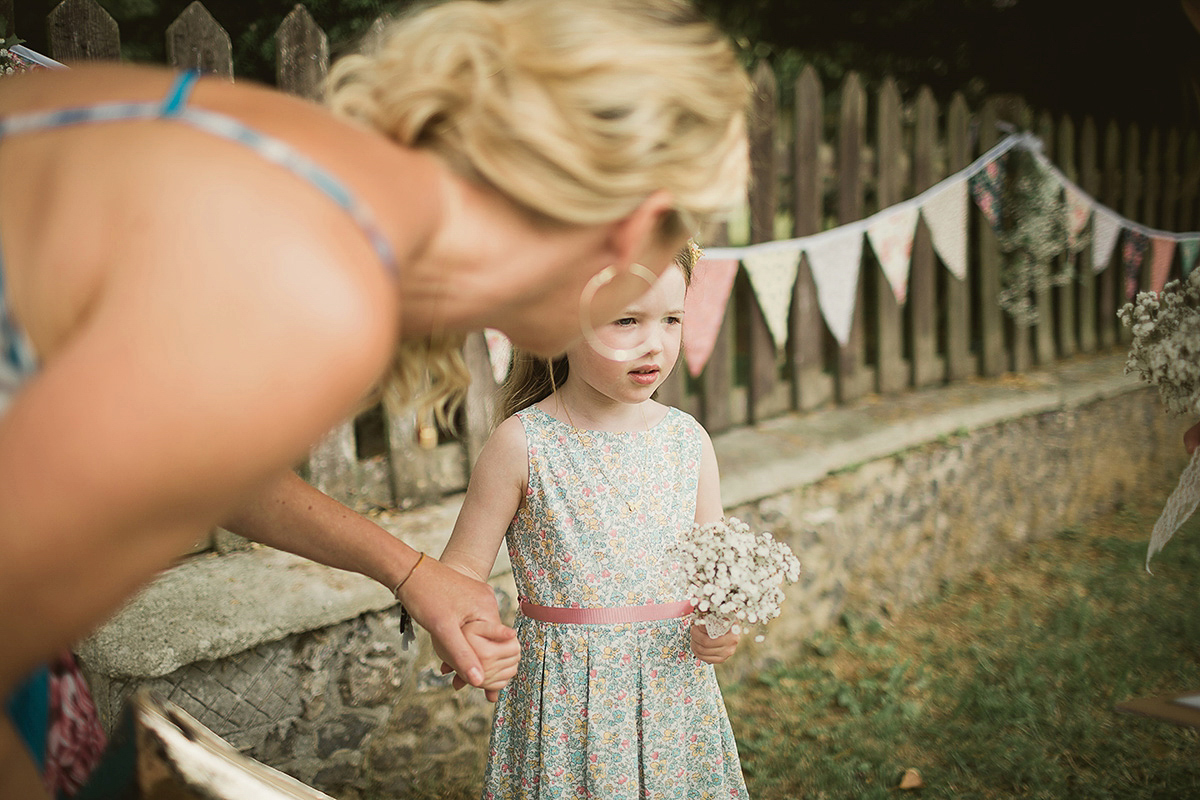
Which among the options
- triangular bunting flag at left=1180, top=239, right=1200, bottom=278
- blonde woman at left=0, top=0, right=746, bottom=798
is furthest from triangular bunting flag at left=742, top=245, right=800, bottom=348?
triangular bunting flag at left=1180, top=239, right=1200, bottom=278

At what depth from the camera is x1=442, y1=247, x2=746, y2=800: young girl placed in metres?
1.90

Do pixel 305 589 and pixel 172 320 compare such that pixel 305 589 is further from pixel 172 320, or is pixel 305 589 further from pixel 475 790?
pixel 172 320

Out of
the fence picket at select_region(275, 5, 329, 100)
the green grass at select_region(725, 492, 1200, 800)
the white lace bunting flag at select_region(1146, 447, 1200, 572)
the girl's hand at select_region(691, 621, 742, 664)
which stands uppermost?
the fence picket at select_region(275, 5, 329, 100)

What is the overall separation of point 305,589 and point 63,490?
81.2 inches

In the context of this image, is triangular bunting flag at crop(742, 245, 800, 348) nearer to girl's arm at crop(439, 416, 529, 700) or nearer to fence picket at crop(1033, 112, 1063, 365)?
girl's arm at crop(439, 416, 529, 700)

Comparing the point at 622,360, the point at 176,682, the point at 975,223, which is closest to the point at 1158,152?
the point at 975,223

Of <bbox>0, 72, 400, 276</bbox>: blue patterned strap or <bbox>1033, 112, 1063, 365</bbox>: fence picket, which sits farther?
<bbox>1033, 112, 1063, 365</bbox>: fence picket

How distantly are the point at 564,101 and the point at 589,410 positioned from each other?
1.23 meters

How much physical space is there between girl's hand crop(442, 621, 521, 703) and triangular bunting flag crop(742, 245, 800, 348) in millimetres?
2623

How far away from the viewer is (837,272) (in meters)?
4.20

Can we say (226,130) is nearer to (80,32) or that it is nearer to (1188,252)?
(80,32)

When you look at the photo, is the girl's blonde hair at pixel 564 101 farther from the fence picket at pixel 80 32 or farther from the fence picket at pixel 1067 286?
the fence picket at pixel 1067 286

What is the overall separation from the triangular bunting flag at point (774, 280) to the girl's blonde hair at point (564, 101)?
2929 mm

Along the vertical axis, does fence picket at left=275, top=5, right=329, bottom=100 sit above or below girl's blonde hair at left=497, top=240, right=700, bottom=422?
above
